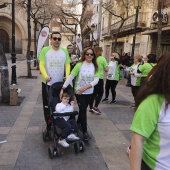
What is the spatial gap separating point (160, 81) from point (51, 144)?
3.17 meters

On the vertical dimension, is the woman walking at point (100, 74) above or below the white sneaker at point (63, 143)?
above

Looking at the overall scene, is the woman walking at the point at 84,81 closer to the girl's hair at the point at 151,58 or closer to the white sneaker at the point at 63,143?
the white sneaker at the point at 63,143

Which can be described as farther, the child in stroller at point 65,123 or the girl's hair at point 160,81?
the child in stroller at point 65,123

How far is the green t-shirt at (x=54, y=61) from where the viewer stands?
416 cm

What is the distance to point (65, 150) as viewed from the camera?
3.91 m

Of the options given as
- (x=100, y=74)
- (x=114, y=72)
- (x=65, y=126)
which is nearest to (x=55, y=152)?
(x=65, y=126)

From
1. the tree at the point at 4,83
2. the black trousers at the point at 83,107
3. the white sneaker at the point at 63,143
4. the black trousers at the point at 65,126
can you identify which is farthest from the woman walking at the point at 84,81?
the tree at the point at 4,83

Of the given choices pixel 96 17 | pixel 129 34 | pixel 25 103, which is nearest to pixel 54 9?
pixel 129 34

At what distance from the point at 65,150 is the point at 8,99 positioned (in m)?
3.83

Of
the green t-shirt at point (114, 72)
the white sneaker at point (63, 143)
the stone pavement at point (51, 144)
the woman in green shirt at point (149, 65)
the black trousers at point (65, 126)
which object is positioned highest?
the woman in green shirt at point (149, 65)

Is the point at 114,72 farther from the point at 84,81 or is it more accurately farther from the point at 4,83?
the point at 4,83

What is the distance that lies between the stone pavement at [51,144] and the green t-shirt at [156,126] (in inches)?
84.0

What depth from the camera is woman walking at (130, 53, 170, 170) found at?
4.51 feet

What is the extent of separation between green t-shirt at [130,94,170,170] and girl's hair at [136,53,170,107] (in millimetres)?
31
